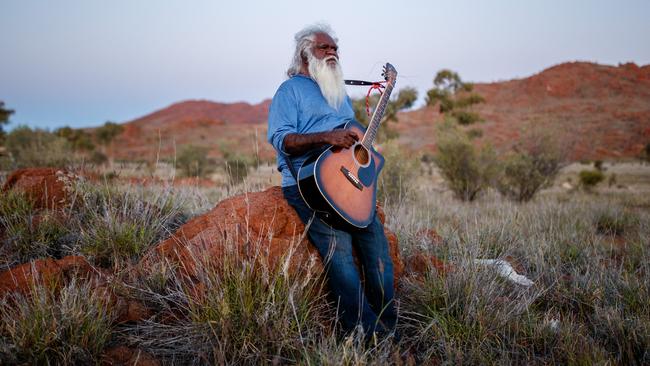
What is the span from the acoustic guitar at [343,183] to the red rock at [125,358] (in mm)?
1328

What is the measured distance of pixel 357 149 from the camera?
309 centimetres

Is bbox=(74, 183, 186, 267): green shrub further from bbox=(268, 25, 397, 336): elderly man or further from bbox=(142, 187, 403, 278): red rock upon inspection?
bbox=(268, 25, 397, 336): elderly man

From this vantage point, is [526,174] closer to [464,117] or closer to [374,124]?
[374,124]

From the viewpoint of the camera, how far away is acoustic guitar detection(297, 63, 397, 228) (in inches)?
109

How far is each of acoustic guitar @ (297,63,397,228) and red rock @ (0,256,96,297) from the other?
156 cm

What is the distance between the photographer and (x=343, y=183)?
2879 millimetres

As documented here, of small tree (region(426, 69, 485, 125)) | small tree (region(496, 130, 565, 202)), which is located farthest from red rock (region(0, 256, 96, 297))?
small tree (region(426, 69, 485, 125))

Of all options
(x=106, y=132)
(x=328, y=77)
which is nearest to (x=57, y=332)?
(x=328, y=77)

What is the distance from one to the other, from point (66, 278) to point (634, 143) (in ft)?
193

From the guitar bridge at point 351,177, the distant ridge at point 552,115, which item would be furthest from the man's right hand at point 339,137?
the distant ridge at point 552,115

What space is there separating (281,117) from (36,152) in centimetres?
1220

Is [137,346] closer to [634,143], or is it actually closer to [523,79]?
[634,143]

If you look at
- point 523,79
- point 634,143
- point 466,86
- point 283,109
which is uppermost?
point 523,79

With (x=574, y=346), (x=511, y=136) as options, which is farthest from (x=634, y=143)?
(x=574, y=346)
